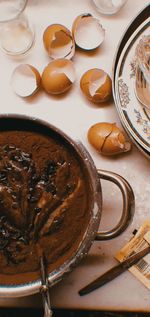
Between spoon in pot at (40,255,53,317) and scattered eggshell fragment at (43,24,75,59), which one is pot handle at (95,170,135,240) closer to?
spoon in pot at (40,255,53,317)

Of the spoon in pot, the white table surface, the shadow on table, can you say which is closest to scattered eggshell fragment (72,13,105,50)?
the white table surface

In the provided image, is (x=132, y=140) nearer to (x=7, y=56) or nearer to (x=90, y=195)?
(x=90, y=195)

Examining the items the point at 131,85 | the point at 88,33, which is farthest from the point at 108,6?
the point at 131,85

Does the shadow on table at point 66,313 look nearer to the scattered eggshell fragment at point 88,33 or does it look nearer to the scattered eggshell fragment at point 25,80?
the scattered eggshell fragment at point 25,80

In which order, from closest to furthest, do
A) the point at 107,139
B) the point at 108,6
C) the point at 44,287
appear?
the point at 44,287 < the point at 107,139 < the point at 108,6

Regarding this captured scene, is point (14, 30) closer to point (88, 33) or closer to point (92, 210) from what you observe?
point (88, 33)

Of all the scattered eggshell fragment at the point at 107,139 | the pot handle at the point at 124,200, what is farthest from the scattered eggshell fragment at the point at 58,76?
the pot handle at the point at 124,200
